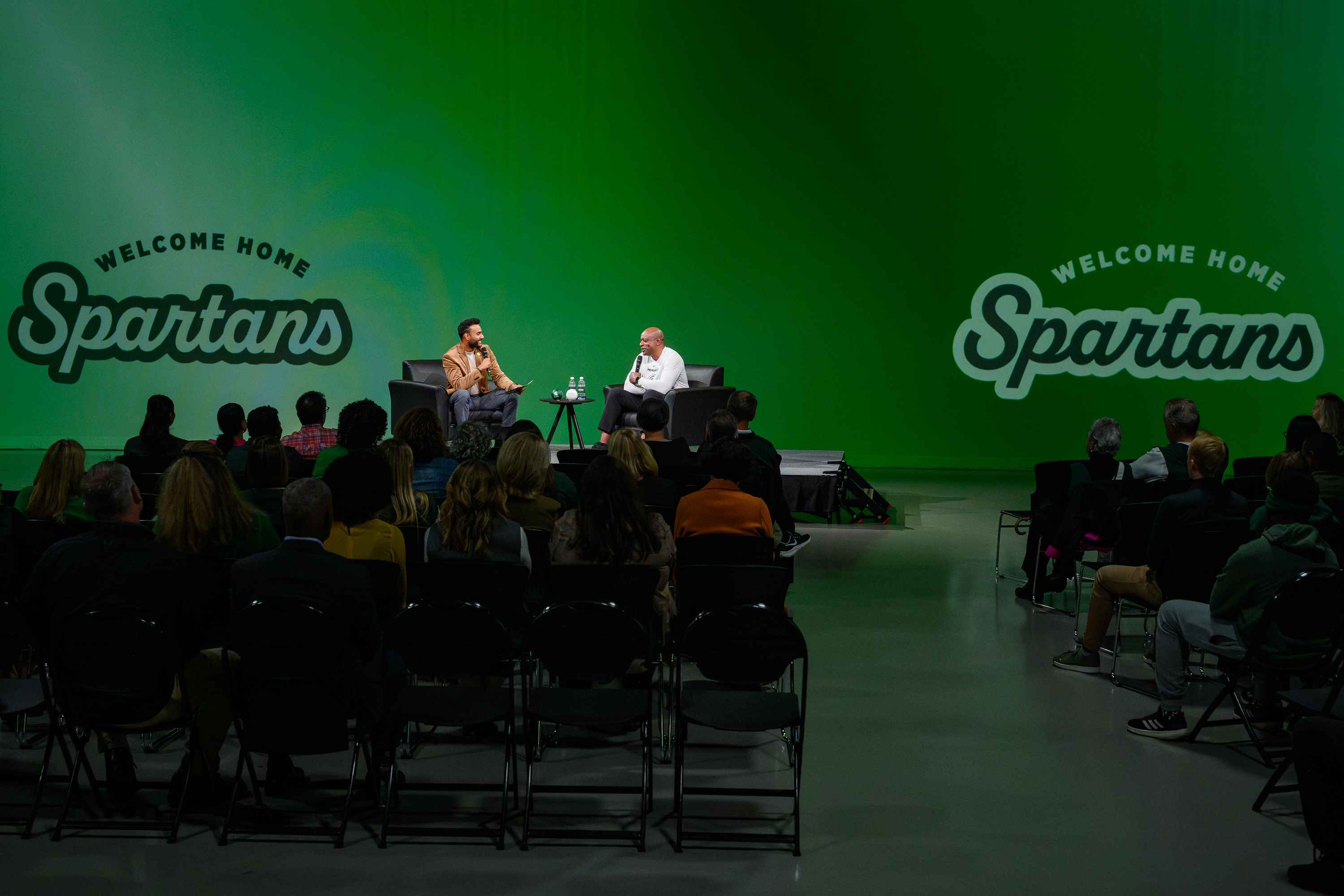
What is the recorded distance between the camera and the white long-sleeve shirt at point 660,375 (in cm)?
1011

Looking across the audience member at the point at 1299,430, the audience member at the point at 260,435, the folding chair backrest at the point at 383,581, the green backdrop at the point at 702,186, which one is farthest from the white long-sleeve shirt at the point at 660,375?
the folding chair backrest at the point at 383,581

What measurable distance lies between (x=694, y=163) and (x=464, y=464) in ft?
27.3

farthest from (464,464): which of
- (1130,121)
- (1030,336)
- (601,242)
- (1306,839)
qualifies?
(1130,121)

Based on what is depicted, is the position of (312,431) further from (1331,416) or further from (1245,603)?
(1331,416)

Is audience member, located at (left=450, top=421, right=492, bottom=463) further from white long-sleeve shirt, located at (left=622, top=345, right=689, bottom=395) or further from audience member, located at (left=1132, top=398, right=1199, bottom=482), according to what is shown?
white long-sleeve shirt, located at (left=622, top=345, right=689, bottom=395)

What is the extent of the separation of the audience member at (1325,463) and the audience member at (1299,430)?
1.11 meters

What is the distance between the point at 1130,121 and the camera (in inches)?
453

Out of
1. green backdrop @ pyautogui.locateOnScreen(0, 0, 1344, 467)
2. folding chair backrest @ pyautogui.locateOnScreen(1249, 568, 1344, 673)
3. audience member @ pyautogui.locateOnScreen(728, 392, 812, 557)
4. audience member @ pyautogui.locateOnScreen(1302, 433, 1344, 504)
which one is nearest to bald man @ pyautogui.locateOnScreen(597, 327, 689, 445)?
green backdrop @ pyautogui.locateOnScreen(0, 0, 1344, 467)

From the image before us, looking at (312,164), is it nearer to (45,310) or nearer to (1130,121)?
(45,310)

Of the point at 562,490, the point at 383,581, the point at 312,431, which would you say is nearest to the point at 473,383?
the point at 312,431

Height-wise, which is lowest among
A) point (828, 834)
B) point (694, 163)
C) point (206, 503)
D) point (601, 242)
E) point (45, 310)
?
point (828, 834)

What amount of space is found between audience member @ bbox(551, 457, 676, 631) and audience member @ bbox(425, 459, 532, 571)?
205 millimetres

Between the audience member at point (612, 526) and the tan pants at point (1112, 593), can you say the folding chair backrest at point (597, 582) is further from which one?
the tan pants at point (1112, 593)

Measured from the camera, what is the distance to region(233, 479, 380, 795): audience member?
3355 mm
